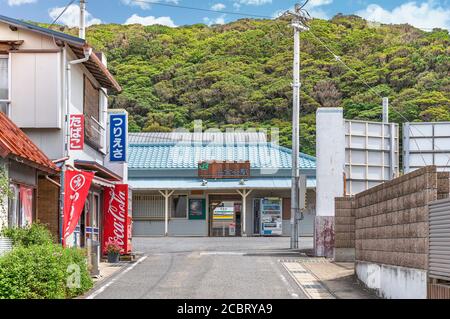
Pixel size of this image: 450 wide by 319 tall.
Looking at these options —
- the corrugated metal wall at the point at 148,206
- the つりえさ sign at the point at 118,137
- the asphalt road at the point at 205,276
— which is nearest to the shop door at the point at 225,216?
the corrugated metal wall at the point at 148,206

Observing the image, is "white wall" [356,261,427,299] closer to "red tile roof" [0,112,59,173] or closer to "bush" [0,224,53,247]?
"bush" [0,224,53,247]

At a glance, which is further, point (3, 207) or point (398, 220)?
point (3, 207)

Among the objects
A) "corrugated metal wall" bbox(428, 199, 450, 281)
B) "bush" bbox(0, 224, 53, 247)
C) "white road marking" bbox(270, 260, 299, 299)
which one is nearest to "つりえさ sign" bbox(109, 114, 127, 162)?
"white road marking" bbox(270, 260, 299, 299)

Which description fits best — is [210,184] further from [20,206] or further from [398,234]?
[398,234]

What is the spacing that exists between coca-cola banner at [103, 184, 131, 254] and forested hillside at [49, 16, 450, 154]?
2763cm

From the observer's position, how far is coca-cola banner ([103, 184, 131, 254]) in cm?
2683

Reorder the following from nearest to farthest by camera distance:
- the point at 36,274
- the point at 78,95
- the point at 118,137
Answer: the point at 36,274
the point at 78,95
the point at 118,137

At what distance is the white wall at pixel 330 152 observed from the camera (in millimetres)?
28250

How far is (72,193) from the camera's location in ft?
64.5

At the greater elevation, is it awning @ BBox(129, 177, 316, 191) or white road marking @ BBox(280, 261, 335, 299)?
awning @ BBox(129, 177, 316, 191)

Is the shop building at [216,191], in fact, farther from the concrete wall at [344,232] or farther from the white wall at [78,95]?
the white wall at [78,95]

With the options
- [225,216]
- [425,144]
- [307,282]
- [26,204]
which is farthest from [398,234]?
[225,216]

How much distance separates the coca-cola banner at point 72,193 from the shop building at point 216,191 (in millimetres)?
22941

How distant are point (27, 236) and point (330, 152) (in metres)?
14.0
